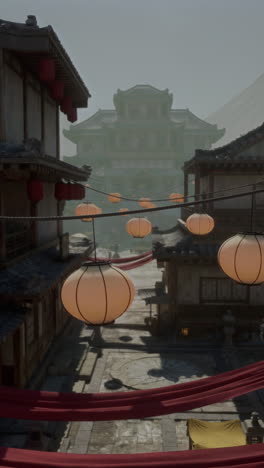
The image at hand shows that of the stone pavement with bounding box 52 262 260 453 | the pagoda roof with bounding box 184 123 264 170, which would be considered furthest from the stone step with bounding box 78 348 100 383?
the pagoda roof with bounding box 184 123 264 170

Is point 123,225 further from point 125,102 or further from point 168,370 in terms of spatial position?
point 168,370

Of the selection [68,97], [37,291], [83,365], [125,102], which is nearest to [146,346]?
[83,365]

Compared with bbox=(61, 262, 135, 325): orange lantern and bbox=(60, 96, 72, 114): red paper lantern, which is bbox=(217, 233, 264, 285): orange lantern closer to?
bbox=(61, 262, 135, 325): orange lantern

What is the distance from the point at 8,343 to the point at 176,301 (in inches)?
350

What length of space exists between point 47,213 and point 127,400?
10449mm

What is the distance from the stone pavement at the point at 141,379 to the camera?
9414 mm

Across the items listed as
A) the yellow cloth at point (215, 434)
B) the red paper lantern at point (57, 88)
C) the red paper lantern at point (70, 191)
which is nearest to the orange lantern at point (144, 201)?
the red paper lantern at point (70, 191)

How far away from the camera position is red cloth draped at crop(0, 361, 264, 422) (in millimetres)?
4371

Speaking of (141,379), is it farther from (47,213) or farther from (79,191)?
(79,191)

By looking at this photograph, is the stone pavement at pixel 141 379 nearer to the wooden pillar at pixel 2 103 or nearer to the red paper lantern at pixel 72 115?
the wooden pillar at pixel 2 103

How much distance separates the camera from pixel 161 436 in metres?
9.69

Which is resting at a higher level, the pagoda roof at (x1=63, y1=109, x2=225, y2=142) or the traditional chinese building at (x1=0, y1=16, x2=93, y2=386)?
the pagoda roof at (x1=63, y1=109, x2=225, y2=142)

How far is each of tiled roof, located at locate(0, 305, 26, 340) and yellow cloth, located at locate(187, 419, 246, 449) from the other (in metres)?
4.23

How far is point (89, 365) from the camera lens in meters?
13.5
